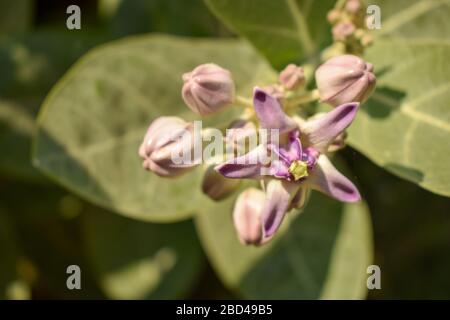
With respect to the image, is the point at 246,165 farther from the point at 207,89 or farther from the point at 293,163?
the point at 207,89

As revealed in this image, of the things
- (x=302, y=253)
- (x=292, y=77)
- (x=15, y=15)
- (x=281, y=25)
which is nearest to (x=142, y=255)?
(x=302, y=253)

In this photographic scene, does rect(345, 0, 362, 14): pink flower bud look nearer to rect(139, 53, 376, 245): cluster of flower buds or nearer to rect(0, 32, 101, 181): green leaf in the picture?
rect(139, 53, 376, 245): cluster of flower buds

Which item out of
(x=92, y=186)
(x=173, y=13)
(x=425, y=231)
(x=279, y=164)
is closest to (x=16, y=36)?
(x=173, y=13)

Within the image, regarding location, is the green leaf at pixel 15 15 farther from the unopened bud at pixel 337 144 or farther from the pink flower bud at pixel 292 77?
the unopened bud at pixel 337 144

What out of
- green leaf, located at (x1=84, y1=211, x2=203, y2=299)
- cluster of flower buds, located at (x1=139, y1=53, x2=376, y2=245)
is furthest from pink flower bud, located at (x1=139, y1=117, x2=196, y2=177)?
green leaf, located at (x1=84, y1=211, x2=203, y2=299)

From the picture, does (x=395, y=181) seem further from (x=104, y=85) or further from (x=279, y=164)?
(x=279, y=164)

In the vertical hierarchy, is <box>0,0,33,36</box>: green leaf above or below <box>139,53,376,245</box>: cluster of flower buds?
above
